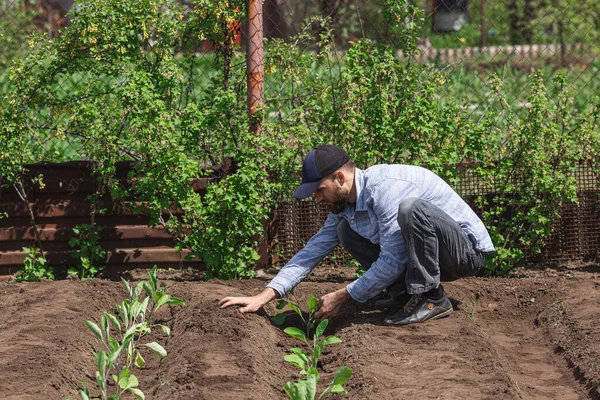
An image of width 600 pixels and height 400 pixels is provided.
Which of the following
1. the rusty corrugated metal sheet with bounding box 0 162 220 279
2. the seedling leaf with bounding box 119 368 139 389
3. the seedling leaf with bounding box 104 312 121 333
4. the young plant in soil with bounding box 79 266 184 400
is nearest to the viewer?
the seedling leaf with bounding box 119 368 139 389

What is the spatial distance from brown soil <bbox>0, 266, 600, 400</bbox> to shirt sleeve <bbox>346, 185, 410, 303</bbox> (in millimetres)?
240

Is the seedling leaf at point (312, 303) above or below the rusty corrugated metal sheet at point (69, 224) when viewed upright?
below

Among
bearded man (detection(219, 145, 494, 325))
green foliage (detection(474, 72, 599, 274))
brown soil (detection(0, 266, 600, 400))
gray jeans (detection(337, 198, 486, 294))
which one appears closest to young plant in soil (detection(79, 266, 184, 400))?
brown soil (detection(0, 266, 600, 400))

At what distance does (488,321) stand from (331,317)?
1.17 m

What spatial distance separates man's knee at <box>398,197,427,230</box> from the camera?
15.3ft

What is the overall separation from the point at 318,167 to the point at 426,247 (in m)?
0.72

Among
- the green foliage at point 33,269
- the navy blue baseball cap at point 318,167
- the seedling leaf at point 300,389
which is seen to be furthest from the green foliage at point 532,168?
the seedling leaf at point 300,389

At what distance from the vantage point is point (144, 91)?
5988 mm

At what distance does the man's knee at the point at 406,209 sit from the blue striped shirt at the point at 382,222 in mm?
50

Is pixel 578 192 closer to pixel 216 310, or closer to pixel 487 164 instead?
pixel 487 164

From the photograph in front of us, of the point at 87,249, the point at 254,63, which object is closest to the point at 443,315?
the point at 254,63

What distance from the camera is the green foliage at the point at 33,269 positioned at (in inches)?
251

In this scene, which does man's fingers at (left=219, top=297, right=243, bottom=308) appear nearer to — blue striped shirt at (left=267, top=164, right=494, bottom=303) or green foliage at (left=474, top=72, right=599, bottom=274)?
blue striped shirt at (left=267, top=164, right=494, bottom=303)

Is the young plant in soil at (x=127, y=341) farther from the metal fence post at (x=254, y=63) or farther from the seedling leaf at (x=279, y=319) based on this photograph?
the metal fence post at (x=254, y=63)
